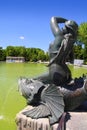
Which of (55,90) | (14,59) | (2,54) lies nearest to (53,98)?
(55,90)

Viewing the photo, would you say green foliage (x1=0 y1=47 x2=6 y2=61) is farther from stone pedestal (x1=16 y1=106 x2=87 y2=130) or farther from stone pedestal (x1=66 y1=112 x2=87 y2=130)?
stone pedestal (x1=66 y1=112 x2=87 y2=130)

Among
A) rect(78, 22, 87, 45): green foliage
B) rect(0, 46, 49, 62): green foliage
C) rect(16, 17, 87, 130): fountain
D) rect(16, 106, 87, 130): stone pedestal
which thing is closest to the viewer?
rect(16, 106, 87, 130): stone pedestal

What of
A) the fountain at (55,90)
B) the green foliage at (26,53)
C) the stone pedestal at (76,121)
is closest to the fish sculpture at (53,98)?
the fountain at (55,90)

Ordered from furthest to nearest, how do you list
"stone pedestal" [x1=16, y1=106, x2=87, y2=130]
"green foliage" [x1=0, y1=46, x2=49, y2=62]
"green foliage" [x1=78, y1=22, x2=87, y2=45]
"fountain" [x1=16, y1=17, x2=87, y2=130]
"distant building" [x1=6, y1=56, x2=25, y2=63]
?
"green foliage" [x1=0, y1=46, x2=49, y2=62] < "distant building" [x1=6, y1=56, x2=25, y2=63] < "green foliage" [x1=78, y1=22, x2=87, y2=45] < "fountain" [x1=16, y1=17, x2=87, y2=130] < "stone pedestal" [x1=16, y1=106, x2=87, y2=130]

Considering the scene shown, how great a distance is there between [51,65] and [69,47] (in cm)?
54

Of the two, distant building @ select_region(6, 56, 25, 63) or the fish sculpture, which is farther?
distant building @ select_region(6, 56, 25, 63)

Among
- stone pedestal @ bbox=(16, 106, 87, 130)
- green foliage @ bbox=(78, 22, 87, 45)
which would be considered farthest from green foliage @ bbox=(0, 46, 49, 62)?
stone pedestal @ bbox=(16, 106, 87, 130)

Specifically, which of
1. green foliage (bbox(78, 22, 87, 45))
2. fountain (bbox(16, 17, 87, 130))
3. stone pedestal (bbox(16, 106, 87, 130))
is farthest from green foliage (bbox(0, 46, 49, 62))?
stone pedestal (bbox(16, 106, 87, 130))

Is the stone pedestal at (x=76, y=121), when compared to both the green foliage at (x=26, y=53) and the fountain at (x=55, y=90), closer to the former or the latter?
the fountain at (x=55, y=90)

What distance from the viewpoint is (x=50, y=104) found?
614 centimetres

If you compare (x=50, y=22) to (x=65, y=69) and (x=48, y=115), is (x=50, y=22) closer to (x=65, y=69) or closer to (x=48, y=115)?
(x=65, y=69)

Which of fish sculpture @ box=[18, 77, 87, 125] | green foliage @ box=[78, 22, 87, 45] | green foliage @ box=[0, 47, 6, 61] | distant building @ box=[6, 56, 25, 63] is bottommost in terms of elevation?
distant building @ box=[6, 56, 25, 63]

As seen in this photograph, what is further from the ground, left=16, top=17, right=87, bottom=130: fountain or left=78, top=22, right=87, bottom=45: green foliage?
left=78, top=22, right=87, bottom=45: green foliage

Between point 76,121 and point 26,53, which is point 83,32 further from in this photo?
point 76,121
